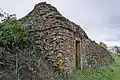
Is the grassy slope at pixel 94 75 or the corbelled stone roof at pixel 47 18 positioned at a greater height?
the corbelled stone roof at pixel 47 18

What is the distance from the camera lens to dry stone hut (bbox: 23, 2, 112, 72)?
10.9m

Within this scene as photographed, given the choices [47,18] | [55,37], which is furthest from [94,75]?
[47,18]

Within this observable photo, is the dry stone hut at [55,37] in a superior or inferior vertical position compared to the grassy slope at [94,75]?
superior

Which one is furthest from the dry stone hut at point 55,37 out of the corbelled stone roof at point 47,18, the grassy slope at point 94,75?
the grassy slope at point 94,75

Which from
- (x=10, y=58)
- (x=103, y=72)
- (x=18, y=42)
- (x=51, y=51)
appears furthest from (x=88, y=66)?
(x=10, y=58)

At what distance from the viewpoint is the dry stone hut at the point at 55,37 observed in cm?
1089

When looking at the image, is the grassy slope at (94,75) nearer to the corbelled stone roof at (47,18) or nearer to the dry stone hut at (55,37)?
the dry stone hut at (55,37)

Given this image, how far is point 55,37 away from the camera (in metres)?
11.0

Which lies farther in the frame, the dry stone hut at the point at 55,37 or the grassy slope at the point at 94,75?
the grassy slope at the point at 94,75

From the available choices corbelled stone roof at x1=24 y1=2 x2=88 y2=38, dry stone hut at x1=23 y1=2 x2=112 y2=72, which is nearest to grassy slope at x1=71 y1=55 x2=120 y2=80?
dry stone hut at x1=23 y1=2 x2=112 y2=72

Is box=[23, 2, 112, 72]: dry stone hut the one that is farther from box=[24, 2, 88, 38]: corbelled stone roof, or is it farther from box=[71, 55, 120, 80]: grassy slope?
box=[71, 55, 120, 80]: grassy slope

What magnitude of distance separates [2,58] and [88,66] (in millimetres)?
6217

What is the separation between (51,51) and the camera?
435 inches

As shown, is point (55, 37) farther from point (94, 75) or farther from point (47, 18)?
point (94, 75)
